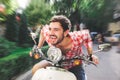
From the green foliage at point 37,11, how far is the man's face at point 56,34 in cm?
69

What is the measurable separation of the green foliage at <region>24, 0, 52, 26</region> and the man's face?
69cm

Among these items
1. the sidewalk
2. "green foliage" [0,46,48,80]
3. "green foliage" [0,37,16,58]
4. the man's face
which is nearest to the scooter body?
the man's face

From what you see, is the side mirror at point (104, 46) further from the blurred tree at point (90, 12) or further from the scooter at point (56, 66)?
the blurred tree at point (90, 12)

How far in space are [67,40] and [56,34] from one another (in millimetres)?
168

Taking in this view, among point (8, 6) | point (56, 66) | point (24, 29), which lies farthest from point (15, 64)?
point (56, 66)

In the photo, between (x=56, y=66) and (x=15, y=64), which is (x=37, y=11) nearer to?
(x=56, y=66)

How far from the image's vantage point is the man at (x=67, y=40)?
4.05 meters

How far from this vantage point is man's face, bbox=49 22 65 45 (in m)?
4.04

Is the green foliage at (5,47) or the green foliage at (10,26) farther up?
the green foliage at (10,26)

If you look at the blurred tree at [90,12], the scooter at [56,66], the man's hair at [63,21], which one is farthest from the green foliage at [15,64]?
the scooter at [56,66]

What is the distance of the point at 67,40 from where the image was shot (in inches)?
163

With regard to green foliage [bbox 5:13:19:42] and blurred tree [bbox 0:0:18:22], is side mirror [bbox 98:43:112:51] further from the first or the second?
green foliage [bbox 5:13:19:42]

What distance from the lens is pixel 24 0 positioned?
225 inches

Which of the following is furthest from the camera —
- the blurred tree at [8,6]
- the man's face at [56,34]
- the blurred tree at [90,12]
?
the blurred tree at [8,6]
